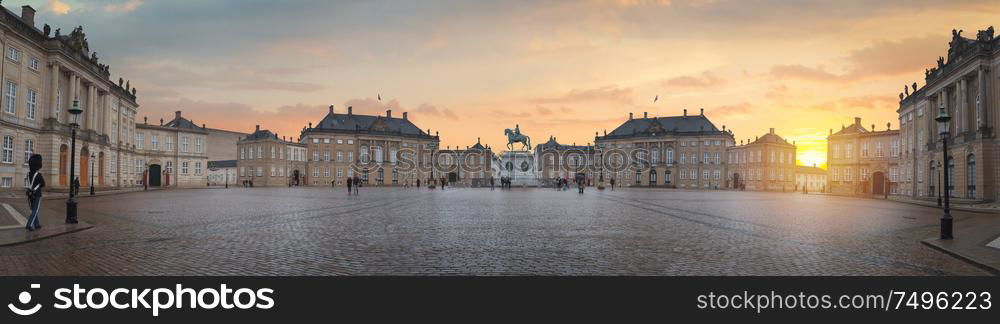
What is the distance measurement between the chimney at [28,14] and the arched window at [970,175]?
6720 centimetres

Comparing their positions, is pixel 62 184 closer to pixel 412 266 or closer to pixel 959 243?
pixel 412 266

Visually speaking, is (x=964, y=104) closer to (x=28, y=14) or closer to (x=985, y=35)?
(x=985, y=35)

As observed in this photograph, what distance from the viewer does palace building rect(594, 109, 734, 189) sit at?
354 ft

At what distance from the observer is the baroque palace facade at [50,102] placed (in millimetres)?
35531

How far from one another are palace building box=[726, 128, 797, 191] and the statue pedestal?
4048 centimetres

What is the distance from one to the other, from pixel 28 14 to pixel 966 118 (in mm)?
67758

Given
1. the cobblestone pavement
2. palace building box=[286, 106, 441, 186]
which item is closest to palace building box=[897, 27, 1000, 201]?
the cobblestone pavement

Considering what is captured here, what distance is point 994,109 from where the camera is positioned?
36062 mm

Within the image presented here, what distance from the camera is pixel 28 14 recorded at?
4234 centimetres

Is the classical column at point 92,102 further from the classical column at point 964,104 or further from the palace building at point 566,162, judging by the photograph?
the palace building at point 566,162

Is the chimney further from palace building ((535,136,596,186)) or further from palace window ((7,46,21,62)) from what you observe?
palace building ((535,136,596,186))

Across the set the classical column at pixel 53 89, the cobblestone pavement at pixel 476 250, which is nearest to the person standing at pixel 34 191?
the cobblestone pavement at pixel 476 250

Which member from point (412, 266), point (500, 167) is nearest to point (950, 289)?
point (412, 266)

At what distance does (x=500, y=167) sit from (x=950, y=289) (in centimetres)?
7197
